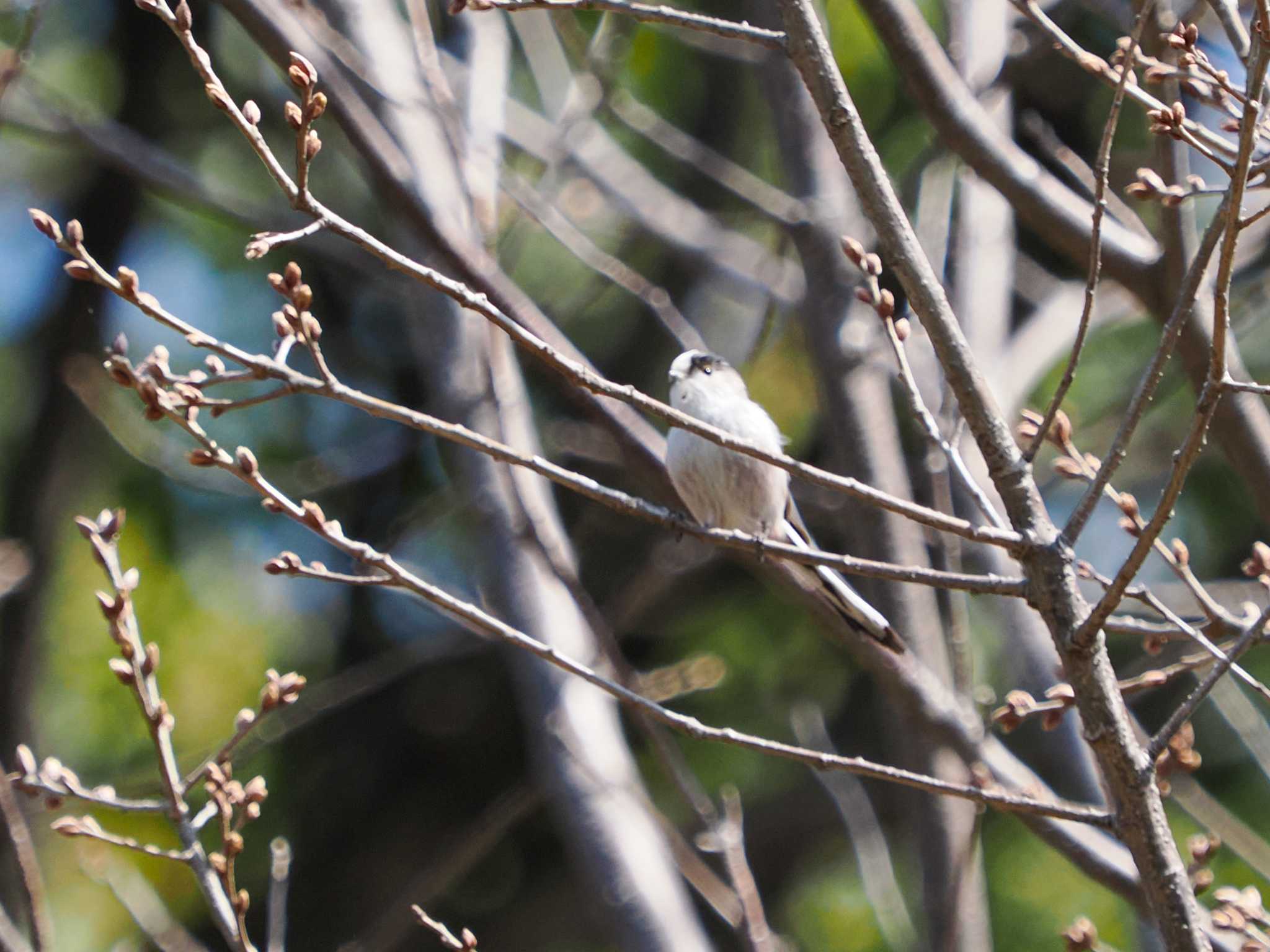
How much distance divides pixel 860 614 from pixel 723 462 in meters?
0.79

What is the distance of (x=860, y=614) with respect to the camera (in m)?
3.09

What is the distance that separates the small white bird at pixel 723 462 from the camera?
12.0ft

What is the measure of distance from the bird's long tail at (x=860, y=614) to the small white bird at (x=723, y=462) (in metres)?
0.16

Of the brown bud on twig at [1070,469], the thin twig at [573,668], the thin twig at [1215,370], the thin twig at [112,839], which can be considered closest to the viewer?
the thin twig at [1215,370]

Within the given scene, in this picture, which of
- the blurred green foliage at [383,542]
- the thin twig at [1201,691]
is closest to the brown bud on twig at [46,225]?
the thin twig at [1201,691]

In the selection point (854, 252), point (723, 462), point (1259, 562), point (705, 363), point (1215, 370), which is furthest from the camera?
point (705, 363)

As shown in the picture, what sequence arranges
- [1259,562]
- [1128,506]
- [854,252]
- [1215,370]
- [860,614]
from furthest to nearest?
[860,614] → [1259,562] → [1128,506] → [854,252] → [1215,370]

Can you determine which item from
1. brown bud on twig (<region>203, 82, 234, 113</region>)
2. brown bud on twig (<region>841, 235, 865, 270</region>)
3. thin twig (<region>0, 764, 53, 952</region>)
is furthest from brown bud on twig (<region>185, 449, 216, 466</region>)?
brown bud on twig (<region>841, 235, 865, 270</region>)

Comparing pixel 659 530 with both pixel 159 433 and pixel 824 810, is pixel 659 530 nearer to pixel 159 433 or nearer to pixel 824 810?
pixel 824 810

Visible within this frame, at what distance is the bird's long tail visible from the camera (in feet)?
9.93

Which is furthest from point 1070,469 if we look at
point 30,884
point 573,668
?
point 30,884

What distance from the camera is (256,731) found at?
4871 mm

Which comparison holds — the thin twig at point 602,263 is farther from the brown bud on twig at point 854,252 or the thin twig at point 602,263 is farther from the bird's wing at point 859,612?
the brown bud on twig at point 854,252

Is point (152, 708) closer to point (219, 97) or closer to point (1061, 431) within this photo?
point (219, 97)
